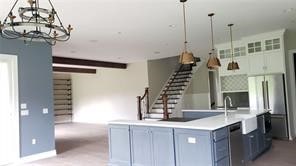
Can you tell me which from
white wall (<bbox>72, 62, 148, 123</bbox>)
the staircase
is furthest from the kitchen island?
white wall (<bbox>72, 62, 148, 123</bbox>)

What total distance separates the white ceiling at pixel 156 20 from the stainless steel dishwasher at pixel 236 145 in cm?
207

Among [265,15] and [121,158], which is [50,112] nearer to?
[121,158]

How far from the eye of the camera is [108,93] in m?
12.1

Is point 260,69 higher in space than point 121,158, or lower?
higher

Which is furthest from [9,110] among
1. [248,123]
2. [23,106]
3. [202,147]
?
[248,123]

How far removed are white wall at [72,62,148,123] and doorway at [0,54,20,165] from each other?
239 inches

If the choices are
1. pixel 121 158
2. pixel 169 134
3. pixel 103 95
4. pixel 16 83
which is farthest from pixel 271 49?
pixel 103 95

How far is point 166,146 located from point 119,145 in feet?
3.20

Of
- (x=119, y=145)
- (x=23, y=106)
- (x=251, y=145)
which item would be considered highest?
(x=23, y=106)

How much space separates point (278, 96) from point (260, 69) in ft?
2.79

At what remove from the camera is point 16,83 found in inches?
208

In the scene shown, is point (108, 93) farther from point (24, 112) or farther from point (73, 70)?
point (24, 112)

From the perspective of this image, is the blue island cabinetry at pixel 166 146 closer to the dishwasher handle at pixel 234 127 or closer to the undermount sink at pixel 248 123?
the dishwasher handle at pixel 234 127

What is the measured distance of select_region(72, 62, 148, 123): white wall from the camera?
36.1 feet
